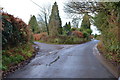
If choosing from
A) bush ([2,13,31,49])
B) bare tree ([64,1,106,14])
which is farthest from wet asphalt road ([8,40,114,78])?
bare tree ([64,1,106,14])

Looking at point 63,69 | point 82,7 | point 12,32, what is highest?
point 82,7

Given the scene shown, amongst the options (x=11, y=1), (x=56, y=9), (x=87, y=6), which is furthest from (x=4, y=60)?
(x=56, y=9)

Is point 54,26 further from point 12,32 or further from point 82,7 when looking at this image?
point 12,32

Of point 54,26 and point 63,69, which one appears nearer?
point 63,69

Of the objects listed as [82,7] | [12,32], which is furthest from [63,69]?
[82,7]

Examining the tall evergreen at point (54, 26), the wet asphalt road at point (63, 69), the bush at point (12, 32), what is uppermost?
the tall evergreen at point (54, 26)

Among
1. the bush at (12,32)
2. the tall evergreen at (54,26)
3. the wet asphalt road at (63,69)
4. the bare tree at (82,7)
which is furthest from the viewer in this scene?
the tall evergreen at (54,26)

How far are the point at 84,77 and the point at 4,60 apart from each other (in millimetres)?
3928

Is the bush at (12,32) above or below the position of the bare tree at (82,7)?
below

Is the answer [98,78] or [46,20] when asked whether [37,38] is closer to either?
[46,20]

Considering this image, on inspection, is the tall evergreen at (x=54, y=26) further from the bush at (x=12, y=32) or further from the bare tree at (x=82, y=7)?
the bush at (x=12, y=32)

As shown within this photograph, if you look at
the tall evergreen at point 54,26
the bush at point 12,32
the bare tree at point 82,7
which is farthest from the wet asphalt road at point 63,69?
the tall evergreen at point 54,26

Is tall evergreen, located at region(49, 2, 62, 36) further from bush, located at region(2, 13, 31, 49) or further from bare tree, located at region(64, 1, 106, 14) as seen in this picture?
bush, located at region(2, 13, 31, 49)

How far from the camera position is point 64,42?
25234 mm
